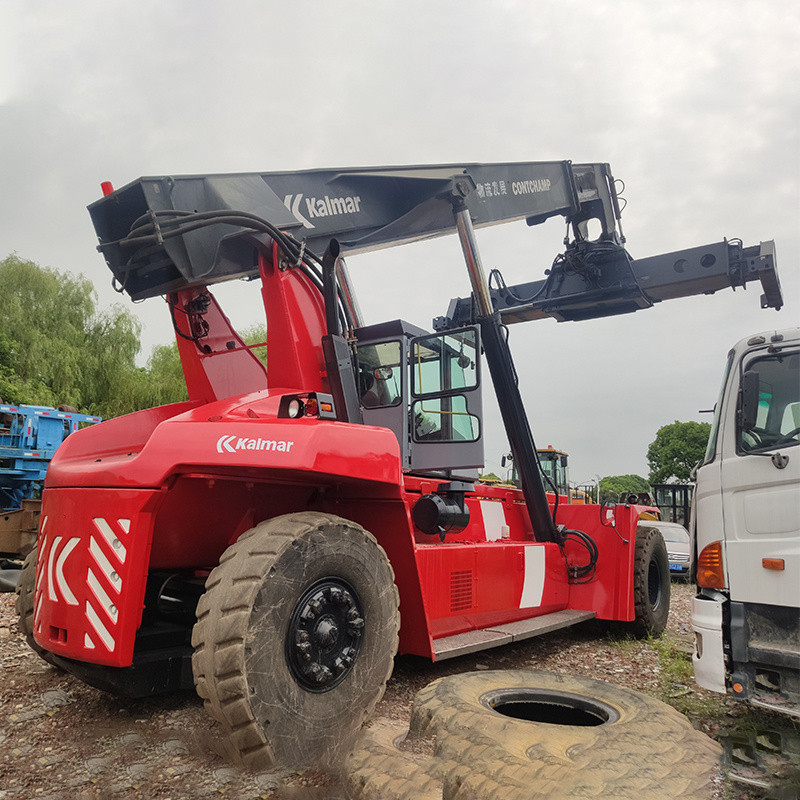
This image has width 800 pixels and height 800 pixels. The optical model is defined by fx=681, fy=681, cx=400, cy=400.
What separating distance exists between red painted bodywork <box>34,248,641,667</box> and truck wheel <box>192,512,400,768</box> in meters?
0.40

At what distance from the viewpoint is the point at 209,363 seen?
543 centimetres

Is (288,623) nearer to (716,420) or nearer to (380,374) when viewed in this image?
(380,374)

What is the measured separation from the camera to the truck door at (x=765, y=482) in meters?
3.69

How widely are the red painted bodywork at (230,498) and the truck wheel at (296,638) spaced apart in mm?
399

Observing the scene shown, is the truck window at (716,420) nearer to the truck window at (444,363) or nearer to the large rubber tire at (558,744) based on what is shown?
the large rubber tire at (558,744)

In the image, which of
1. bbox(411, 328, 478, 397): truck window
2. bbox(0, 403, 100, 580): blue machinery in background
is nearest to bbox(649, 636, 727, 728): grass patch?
bbox(411, 328, 478, 397): truck window

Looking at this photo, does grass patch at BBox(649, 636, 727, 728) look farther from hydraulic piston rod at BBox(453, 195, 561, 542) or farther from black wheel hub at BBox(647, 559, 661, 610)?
hydraulic piston rod at BBox(453, 195, 561, 542)

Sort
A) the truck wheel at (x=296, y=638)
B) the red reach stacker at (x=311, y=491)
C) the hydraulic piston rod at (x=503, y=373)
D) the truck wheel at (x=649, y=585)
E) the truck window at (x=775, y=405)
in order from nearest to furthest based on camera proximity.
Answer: the truck wheel at (x=296, y=638) → the red reach stacker at (x=311, y=491) → the truck window at (x=775, y=405) → the hydraulic piston rod at (x=503, y=373) → the truck wheel at (x=649, y=585)

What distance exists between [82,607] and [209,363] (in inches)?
95.6

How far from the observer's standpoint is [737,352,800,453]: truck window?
3.90 m

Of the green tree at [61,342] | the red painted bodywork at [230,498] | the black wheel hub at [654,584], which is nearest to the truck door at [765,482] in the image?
the red painted bodywork at [230,498]

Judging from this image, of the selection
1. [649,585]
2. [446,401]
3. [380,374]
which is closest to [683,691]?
[649,585]

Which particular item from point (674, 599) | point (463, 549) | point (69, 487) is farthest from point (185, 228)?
point (674, 599)

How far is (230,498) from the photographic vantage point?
4086 mm
